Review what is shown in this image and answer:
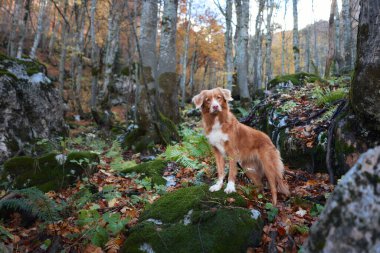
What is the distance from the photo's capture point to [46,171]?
548cm

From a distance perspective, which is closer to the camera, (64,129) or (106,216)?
(106,216)

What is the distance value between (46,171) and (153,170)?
82.9 inches

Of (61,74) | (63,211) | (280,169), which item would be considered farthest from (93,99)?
(280,169)

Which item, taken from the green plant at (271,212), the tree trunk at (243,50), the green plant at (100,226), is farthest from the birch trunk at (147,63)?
the tree trunk at (243,50)

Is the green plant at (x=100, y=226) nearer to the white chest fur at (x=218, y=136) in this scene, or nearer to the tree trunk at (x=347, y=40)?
the white chest fur at (x=218, y=136)

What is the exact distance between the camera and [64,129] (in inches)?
439

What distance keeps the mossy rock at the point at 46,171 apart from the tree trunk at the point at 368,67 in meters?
4.87

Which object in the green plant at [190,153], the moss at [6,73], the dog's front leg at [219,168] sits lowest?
the green plant at [190,153]

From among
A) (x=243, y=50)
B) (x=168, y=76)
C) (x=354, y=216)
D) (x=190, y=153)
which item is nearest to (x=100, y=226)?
(x=354, y=216)

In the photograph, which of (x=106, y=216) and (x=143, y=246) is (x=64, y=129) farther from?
(x=143, y=246)

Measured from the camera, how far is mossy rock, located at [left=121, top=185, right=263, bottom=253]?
3.15 m

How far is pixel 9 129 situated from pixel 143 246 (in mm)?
6862

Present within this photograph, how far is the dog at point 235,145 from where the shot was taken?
4434 millimetres

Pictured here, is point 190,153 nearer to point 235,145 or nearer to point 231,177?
point 235,145
